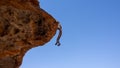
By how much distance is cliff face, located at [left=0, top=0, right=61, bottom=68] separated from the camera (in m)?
13.2

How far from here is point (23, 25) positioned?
13.9m

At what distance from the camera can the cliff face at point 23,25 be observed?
43.4 feet

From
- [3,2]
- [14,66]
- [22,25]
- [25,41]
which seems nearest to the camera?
[3,2]

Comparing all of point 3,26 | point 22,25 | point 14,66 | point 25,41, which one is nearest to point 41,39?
point 25,41

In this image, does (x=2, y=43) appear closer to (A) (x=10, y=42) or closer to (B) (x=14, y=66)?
(A) (x=10, y=42)

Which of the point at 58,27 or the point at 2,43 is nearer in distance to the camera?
the point at 2,43

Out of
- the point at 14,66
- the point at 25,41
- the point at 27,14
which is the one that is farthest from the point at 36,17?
the point at 14,66

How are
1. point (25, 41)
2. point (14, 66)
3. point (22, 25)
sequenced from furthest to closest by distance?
point (14, 66), point (25, 41), point (22, 25)

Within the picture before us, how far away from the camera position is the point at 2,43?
1417cm

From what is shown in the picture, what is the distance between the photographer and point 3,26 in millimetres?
13227

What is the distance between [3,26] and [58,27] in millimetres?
3923

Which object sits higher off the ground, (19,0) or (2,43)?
(19,0)

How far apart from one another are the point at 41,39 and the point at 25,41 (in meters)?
1.13

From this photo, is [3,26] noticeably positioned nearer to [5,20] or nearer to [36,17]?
[5,20]
